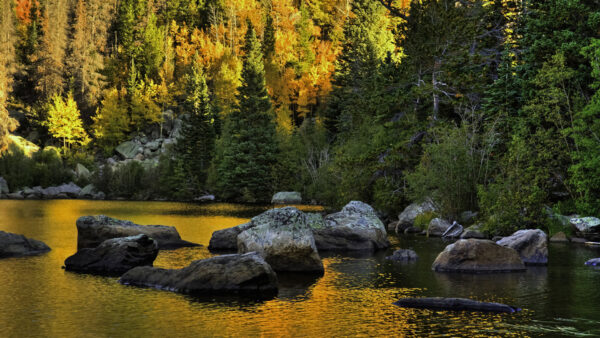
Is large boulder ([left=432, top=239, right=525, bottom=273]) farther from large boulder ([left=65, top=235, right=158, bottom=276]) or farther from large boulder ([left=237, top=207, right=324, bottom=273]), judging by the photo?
large boulder ([left=65, top=235, right=158, bottom=276])

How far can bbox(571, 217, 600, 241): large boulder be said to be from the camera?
1176 inches

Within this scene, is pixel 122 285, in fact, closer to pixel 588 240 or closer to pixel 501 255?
pixel 501 255

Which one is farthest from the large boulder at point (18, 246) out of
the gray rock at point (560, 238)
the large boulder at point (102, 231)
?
the gray rock at point (560, 238)

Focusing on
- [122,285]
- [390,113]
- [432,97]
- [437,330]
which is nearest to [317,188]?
[390,113]

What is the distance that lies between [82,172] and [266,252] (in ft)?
215

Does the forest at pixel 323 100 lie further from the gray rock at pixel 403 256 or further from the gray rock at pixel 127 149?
the gray rock at pixel 403 256

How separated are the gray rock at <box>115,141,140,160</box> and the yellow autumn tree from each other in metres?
5.79

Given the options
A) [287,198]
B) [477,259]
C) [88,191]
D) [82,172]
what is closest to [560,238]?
[477,259]

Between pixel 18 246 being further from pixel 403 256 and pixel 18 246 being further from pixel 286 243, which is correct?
pixel 403 256

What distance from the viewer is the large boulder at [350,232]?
26938 mm

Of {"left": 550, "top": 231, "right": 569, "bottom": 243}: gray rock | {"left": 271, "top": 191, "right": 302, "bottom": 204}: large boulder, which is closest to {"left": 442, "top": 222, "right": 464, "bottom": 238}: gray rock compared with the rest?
{"left": 550, "top": 231, "right": 569, "bottom": 243}: gray rock

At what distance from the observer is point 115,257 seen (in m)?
20.7

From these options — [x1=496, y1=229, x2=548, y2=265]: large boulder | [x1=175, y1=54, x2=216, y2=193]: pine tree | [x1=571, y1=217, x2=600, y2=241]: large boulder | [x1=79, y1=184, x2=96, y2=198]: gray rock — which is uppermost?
[x1=175, y1=54, x2=216, y2=193]: pine tree

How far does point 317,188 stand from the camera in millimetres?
59125
